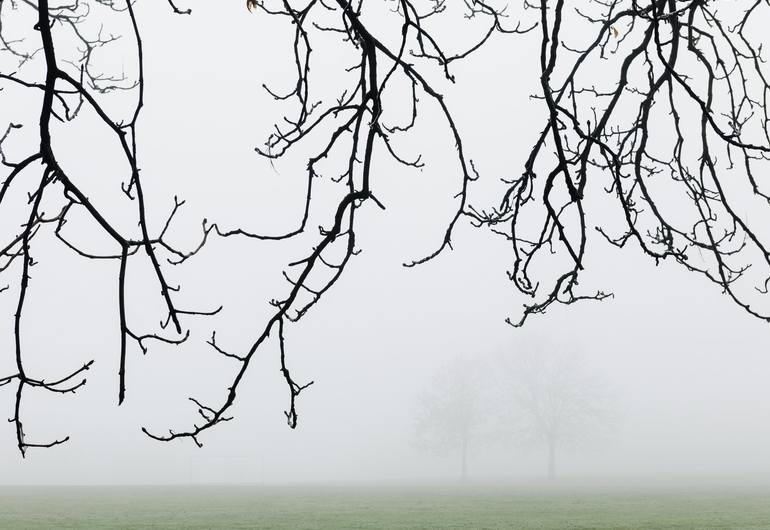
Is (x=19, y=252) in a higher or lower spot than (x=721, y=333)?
lower

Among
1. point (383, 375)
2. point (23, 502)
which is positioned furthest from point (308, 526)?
point (383, 375)

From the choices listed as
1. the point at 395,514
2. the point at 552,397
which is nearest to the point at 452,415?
the point at 552,397

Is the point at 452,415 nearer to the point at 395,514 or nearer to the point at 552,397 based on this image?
the point at 552,397

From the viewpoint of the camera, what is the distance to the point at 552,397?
68312 mm

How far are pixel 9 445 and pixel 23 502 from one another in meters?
78.9

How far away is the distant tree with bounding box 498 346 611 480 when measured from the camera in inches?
2633

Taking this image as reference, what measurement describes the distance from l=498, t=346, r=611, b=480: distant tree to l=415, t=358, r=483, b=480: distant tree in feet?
10.5

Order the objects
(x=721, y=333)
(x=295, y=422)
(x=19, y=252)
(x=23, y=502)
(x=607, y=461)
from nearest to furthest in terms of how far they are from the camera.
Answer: (x=19, y=252) → (x=295, y=422) → (x=23, y=502) → (x=607, y=461) → (x=721, y=333)

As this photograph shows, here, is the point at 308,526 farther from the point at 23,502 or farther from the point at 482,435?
the point at 482,435

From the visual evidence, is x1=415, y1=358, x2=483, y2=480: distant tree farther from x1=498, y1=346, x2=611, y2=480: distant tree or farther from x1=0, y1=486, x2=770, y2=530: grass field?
x1=0, y1=486, x2=770, y2=530: grass field

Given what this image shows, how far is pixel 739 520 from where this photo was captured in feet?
67.2

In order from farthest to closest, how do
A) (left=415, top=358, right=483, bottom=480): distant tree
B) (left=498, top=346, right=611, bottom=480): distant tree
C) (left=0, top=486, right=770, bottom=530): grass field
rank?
(left=415, top=358, right=483, bottom=480): distant tree → (left=498, top=346, right=611, bottom=480): distant tree → (left=0, top=486, right=770, bottom=530): grass field

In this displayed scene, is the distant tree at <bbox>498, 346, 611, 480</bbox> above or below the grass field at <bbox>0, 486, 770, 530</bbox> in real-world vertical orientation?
above

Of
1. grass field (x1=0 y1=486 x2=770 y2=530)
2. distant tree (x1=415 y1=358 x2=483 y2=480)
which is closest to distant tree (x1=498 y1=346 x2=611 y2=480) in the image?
distant tree (x1=415 y1=358 x2=483 y2=480)
